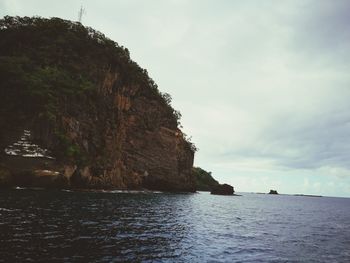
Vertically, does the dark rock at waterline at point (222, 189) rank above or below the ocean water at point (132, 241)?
above

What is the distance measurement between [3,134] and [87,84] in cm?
3105

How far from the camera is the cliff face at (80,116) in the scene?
63594 millimetres

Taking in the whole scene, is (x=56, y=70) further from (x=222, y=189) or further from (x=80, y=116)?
(x=222, y=189)

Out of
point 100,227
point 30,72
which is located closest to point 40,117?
point 30,72

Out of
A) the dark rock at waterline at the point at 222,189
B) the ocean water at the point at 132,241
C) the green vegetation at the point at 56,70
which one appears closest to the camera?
the ocean water at the point at 132,241

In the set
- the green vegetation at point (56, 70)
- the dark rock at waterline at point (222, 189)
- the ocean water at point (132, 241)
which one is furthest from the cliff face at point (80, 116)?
the ocean water at point (132, 241)

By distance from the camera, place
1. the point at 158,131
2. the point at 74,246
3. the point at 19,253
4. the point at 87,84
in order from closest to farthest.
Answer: the point at 19,253 → the point at 74,246 → the point at 87,84 → the point at 158,131

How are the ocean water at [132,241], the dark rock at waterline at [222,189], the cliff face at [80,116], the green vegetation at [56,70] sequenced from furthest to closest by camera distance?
the dark rock at waterline at [222,189] → the green vegetation at [56,70] → the cliff face at [80,116] → the ocean water at [132,241]

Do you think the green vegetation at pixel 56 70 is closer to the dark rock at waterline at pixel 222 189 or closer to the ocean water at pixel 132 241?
the ocean water at pixel 132 241

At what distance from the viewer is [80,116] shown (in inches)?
3219

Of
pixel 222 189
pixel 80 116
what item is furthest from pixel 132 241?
pixel 222 189

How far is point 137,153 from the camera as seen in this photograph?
3858 inches

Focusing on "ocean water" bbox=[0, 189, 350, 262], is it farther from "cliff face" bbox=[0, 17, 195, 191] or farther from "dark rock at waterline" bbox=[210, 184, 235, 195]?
"dark rock at waterline" bbox=[210, 184, 235, 195]

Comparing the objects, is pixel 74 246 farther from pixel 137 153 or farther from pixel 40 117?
pixel 137 153
